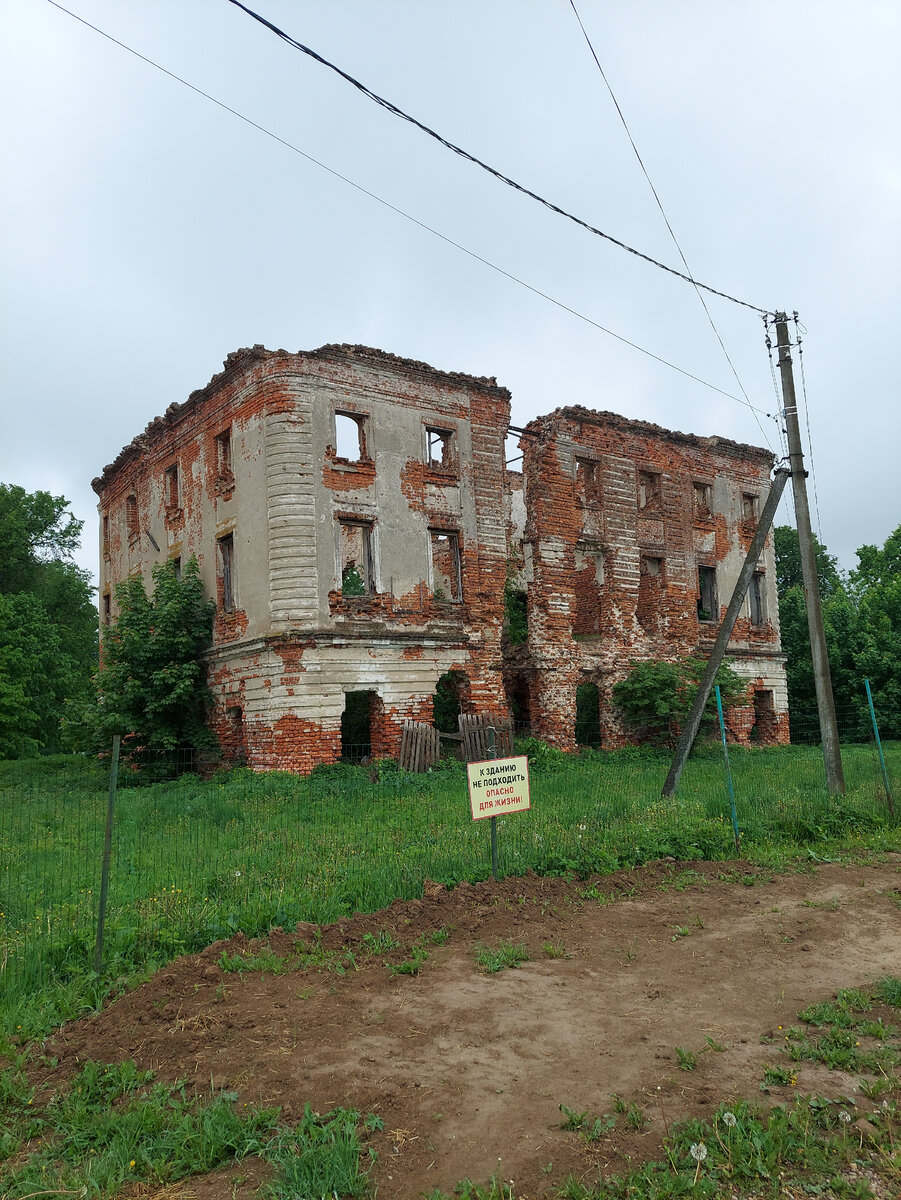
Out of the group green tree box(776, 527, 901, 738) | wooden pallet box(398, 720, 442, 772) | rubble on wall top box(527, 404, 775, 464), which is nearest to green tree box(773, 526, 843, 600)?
green tree box(776, 527, 901, 738)

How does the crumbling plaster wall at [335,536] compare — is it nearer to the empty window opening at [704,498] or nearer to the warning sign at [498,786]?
the empty window opening at [704,498]

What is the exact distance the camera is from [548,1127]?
4504mm

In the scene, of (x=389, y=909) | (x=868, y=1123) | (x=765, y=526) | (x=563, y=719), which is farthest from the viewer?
(x=563, y=719)

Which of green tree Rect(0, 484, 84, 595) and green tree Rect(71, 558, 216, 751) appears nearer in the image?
green tree Rect(71, 558, 216, 751)

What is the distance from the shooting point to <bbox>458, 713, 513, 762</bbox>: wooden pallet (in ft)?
68.6

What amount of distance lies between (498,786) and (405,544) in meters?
13.2

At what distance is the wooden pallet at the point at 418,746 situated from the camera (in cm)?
2025

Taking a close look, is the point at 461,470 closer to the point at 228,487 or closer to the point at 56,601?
the point at 228,487

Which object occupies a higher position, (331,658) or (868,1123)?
(331,658)

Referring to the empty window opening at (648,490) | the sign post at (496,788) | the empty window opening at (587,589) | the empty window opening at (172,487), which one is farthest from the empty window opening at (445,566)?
the sign post at (496,788)

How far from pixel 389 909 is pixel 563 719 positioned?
52.8ft

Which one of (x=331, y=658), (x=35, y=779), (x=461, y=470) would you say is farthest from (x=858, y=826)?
(x=35, y=779)

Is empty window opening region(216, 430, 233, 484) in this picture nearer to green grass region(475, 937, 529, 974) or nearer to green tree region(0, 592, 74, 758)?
green tree region(0, 592, 74, 758)

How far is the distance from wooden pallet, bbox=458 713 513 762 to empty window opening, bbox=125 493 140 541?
12.8 m
